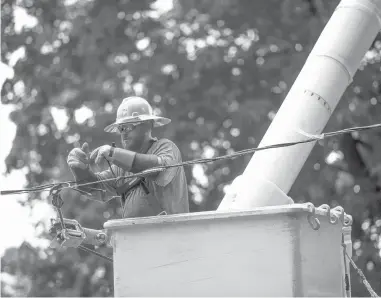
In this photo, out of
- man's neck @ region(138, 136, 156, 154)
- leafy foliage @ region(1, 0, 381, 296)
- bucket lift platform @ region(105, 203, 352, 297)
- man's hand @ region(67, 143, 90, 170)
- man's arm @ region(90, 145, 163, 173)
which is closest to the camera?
bucket lift platform @ region(105, 203, 352, 297)

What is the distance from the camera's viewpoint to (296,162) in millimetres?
7660

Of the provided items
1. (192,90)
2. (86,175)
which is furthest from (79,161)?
(192,90)

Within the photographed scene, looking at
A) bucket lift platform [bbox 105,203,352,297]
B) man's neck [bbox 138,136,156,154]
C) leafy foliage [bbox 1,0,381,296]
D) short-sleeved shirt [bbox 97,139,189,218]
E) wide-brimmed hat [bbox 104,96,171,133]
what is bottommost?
bucket lift platform [bbox 105,203,352,297]

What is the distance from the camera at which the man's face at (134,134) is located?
24.4 feet

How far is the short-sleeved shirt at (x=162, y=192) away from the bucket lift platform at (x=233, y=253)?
0.61 meters

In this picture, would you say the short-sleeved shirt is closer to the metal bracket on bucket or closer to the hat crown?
the hat crown

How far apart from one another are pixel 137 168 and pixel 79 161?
1.65ft

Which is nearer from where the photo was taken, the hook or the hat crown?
the hook

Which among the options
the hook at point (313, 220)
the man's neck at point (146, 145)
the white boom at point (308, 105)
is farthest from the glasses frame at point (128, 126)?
the hook at point (313, 220)

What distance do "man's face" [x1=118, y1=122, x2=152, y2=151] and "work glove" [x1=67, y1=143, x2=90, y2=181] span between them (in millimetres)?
380

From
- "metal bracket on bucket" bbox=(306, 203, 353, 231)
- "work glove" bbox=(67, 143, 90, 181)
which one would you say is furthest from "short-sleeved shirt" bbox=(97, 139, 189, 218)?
"metal bracket on bucket" bbox=(306, 203, 353, 231)

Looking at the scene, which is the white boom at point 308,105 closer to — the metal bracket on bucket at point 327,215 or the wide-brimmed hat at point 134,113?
the metal bracket on bucket at point 327,215

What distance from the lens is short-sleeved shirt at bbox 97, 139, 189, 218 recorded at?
7.21 m

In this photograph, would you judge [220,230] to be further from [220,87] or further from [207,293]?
[220,87]
